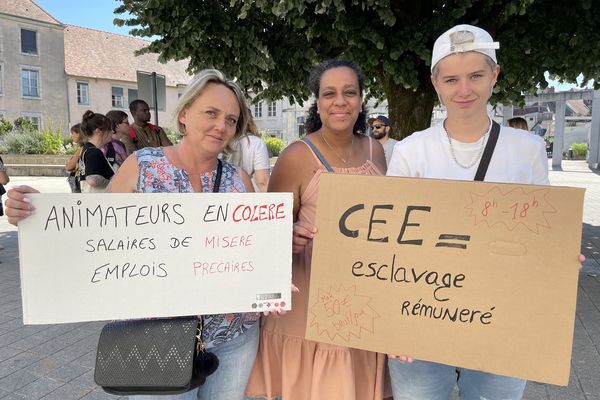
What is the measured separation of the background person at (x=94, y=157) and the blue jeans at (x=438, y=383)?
386cm

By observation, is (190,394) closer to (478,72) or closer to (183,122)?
(183,122)

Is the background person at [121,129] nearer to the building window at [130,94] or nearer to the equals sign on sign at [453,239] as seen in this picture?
the equals sign on sign at [453,239]

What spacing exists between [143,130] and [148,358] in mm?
4623

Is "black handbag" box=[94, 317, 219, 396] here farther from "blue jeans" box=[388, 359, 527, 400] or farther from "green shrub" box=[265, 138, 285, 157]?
"green shrub" box=[265, 138, 285, 157]

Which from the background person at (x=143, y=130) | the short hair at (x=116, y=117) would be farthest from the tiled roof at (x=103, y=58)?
the background person at (x=143, y=130)

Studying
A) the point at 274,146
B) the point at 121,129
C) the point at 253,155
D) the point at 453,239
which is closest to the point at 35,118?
the point at 274,146

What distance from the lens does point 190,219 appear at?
1.57 metres

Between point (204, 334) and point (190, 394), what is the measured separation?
25cm

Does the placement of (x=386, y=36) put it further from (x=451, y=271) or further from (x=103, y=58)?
(x=103, y=58)

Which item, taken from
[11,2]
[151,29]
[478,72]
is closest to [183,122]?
[478,72]

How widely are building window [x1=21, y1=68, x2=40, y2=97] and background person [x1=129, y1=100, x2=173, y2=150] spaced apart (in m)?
32.4

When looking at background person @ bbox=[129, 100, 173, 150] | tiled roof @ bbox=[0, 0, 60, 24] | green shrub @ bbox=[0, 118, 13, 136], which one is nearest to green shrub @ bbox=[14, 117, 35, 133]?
green shrub @ bbox=[0, 118, 13, 136]

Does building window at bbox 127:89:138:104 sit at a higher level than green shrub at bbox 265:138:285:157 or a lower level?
higher

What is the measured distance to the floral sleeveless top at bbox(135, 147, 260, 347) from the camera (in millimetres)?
1691
